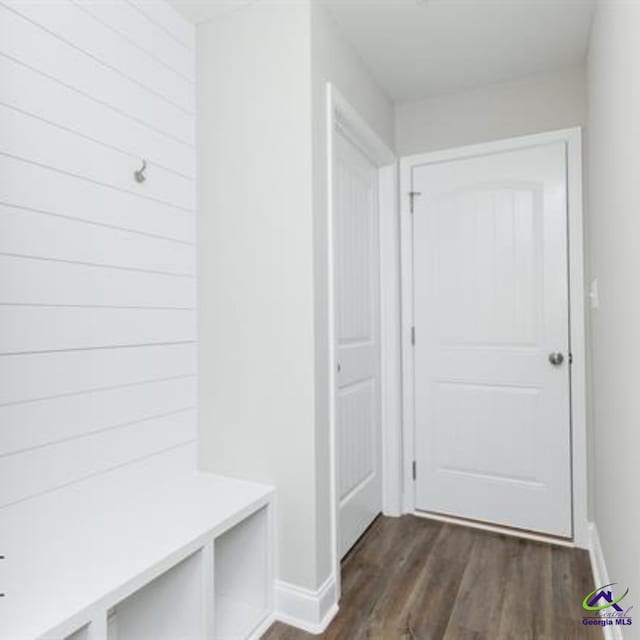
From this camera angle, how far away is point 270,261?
1795 millimetres

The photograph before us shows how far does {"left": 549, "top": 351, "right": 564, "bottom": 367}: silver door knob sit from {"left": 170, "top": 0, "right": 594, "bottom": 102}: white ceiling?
4.86 ft

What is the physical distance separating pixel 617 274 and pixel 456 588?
1.43 m

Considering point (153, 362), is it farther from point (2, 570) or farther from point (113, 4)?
point (113, 4)

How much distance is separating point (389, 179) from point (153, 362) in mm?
1731

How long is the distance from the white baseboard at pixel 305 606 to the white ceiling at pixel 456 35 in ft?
7.63

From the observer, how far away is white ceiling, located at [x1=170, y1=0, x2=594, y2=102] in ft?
6.14

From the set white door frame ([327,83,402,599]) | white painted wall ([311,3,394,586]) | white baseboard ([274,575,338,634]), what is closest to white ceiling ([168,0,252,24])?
white painted wall ([311,3,394,586])

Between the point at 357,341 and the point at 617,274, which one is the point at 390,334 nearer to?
the point at 357,341

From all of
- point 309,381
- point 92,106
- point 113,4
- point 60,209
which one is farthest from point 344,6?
point 309,381

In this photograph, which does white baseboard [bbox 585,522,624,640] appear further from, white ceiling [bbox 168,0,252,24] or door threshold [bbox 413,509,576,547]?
white ceiling [bbox 168,0,252,24]

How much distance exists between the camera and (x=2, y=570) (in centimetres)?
121

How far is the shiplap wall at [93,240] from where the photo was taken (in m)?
1.30

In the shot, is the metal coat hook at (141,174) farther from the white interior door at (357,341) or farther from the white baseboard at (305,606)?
the white baseboard at (305,606)

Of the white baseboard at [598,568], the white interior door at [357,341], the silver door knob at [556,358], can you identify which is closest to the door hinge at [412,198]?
the white interior door at [357,341]
